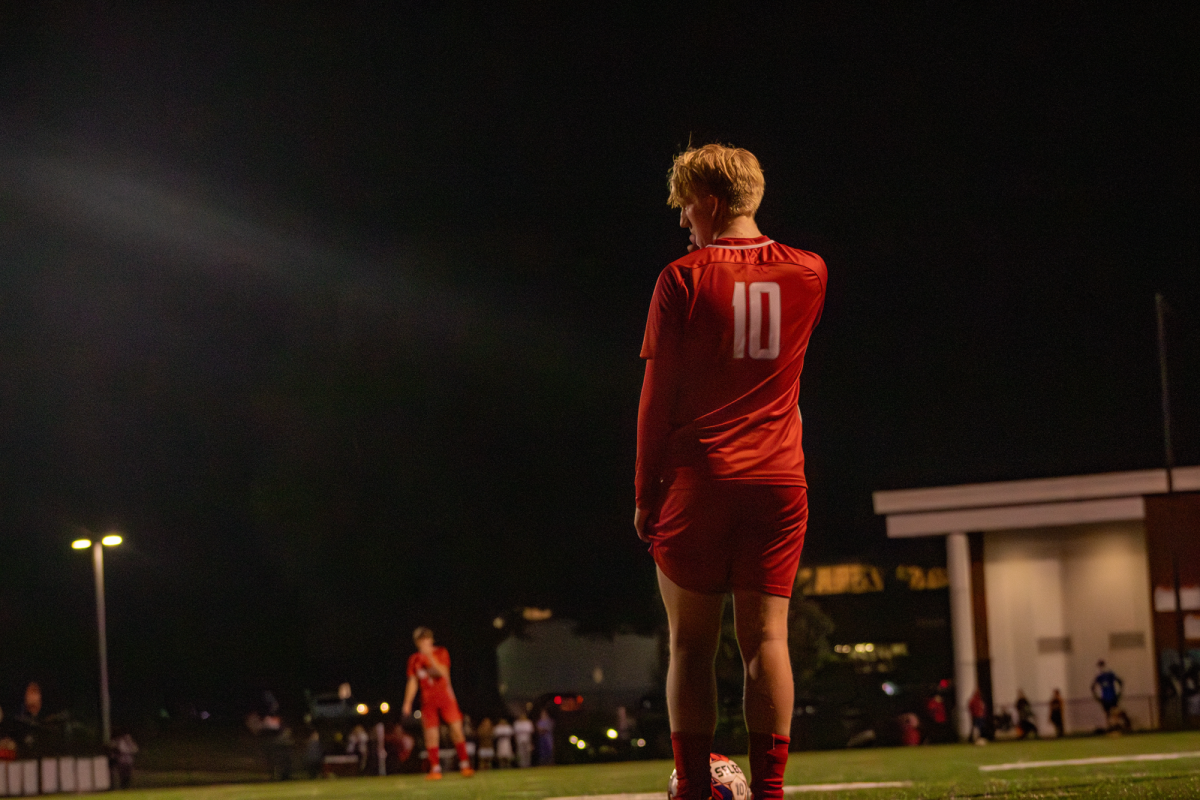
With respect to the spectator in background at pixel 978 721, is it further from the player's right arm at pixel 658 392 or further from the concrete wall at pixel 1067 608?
the player's right arm at pixel 658 392

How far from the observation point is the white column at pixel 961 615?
1439 inches

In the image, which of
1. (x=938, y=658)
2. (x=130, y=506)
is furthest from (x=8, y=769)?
(x=938, y=658)

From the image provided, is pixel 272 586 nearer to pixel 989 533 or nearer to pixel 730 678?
pixel 730 678

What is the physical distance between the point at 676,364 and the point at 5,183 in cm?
5109

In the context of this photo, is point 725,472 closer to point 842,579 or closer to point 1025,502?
point 1025,502

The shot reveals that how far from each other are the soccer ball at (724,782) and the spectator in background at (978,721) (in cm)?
2693

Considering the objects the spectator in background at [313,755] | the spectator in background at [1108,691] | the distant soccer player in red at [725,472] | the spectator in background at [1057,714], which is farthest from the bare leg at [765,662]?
the spectator in background at [1057,714]

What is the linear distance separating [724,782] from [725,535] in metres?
0.92

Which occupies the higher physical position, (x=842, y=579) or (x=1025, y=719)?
(x=842, y=579)

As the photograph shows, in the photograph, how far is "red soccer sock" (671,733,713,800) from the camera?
13.1ft

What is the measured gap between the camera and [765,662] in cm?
400

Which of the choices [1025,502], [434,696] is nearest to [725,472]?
[434,696]

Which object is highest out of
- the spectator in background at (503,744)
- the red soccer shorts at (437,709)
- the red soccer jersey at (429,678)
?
the red soccer jersey at (429,678)

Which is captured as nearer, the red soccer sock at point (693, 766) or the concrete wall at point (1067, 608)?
the red soccer sock at point (693, 766)
